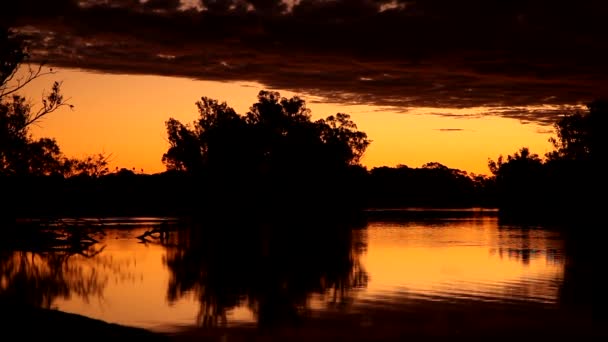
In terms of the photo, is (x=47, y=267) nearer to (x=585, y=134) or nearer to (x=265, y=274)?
(x=265, y=274)

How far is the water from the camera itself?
944 inches

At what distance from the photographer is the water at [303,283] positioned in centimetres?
2398

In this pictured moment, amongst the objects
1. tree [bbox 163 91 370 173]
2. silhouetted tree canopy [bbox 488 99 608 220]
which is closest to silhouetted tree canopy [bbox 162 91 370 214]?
tree [bbox 163 91 370 173]

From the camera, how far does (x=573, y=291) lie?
30.3 m

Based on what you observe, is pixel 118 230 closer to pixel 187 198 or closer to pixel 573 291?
pixel 573 291

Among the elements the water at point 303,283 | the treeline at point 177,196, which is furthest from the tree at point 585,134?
the water at point 303,283

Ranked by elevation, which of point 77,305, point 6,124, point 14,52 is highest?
point 14,52

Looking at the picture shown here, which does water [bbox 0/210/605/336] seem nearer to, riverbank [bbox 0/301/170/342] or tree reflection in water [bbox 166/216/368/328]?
tree reflection in water [bbox 166/216/368/328]

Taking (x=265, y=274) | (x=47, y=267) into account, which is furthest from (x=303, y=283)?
(x=47, y=267)

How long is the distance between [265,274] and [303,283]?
4.05 meters

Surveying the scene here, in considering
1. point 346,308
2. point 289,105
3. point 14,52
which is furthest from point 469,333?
point 289,105

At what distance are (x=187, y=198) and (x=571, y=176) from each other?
5916 cm

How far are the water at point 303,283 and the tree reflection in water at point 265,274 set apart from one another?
0.06 meters

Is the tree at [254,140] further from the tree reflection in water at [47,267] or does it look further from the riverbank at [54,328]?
the riverbank at [54,328]
